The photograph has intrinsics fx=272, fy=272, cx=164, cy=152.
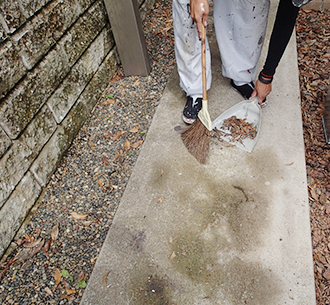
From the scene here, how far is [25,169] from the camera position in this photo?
191 cm

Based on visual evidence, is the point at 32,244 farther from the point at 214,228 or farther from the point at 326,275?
the point at 326,275

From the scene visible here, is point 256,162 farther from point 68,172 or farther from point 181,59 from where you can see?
point 68,172

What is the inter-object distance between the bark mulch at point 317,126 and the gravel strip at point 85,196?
1.42 metres

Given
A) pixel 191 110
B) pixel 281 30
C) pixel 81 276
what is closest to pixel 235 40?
pixel 281 30

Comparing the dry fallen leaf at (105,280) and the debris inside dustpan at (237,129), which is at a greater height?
the debris inside dustpan at (237,129)

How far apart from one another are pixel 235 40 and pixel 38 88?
1701 millimetres

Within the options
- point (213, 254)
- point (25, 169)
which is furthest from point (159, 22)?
point (213, 254)

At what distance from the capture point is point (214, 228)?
6.17ft

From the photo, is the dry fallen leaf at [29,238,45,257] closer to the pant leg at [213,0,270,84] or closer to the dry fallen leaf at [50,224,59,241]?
the dry fallen leaf at [50,224,59,241]

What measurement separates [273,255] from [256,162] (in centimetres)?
75

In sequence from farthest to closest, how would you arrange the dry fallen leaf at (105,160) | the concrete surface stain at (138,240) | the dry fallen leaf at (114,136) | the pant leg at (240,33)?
the dry fallen leaf at (114,136) → the dry fallen leaf at (105,160) → the pant leg at (240,33) → the concrete surface stain at (138,240)

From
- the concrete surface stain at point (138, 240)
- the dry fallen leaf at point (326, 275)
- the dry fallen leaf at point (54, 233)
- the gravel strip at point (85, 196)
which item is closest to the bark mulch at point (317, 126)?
the dry fallen leaf at point (326, 275)

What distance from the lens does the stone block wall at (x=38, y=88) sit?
5.66 feet

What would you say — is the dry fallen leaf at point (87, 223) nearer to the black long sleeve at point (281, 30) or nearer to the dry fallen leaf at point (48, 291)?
the dry fallen leaf at point (48, 291)
